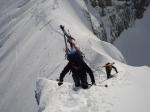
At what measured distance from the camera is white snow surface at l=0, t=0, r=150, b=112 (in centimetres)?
1197

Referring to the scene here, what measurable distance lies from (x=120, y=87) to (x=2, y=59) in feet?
Result: 72.3

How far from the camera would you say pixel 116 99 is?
37.2 ft

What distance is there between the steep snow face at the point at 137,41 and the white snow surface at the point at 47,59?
23174 millimetres

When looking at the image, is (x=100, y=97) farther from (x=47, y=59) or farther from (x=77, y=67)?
(x=47, y=59)

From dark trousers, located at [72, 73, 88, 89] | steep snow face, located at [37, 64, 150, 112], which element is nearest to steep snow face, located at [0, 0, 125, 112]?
dark trousers, located at [72, 73, 88, 89]

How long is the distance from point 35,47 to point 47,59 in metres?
4.32

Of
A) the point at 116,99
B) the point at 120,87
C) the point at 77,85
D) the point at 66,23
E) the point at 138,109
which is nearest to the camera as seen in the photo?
the point at 138,109

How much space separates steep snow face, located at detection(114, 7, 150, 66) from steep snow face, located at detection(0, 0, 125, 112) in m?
23.3

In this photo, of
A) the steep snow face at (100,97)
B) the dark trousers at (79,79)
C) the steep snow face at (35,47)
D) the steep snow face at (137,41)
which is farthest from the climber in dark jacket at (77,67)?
the steep snow face at (137,41)

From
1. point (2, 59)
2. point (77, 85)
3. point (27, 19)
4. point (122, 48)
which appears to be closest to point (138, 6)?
point (122, 48)

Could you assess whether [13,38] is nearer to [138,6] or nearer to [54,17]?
[54,17]

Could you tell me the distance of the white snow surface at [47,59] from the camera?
1197 cm

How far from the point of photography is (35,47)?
3069cm

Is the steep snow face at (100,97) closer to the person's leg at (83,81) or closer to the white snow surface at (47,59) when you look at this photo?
the white snow surface at (47,59)
